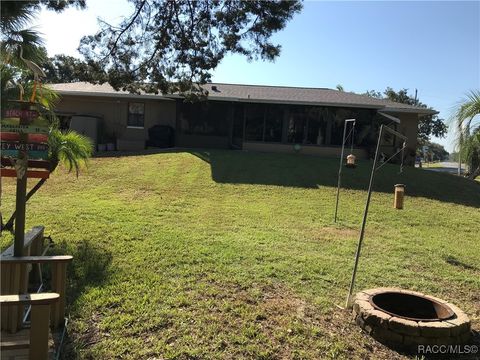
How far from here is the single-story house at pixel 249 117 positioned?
19.0 metres

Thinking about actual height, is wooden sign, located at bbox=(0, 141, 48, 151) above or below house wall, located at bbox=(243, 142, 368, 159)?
below

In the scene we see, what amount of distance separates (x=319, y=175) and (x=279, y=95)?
653 centimetres

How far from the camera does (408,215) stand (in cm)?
1072

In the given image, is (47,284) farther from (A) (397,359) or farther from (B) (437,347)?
(B) (437,347)

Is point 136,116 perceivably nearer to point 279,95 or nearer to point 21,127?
point 279,95

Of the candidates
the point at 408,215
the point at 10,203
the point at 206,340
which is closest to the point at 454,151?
the point at 408,215

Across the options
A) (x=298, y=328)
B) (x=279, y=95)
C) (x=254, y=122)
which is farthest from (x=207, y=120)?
(x=298, y=328)

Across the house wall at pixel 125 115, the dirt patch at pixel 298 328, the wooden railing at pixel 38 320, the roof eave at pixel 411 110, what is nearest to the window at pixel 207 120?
the house wall at pixel 125 115

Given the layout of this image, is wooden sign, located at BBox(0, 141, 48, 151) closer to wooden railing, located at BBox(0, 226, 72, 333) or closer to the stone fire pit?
wooden railing, located at BBox(0, 226, 72, 333)

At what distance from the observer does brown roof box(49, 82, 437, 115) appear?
1852cm

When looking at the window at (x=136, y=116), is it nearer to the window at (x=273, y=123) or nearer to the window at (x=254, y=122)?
the window at (x=254, y=122)

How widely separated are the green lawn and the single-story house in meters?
5.46

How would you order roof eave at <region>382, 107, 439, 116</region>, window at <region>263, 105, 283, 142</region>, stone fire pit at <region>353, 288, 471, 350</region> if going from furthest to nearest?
window at <region>263, 105, 283, 142</region> → roof eave at <region>382, 107, 439, 116</region> → stone fire pit at <region>353, 288, 471, 350</region>

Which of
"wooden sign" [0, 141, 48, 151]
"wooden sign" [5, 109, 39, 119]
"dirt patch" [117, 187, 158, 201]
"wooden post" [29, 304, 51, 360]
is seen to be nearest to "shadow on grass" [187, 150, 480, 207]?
"dirt patch" [117, 187, 158, 201]
